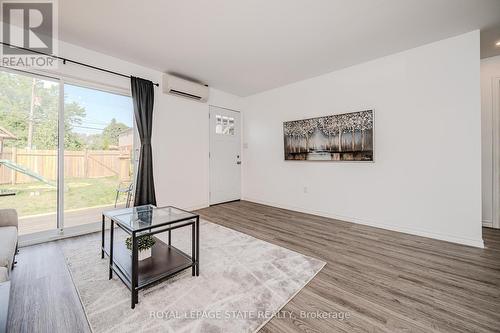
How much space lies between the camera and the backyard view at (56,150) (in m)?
2.50

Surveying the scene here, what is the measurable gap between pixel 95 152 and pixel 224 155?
98.2 inches

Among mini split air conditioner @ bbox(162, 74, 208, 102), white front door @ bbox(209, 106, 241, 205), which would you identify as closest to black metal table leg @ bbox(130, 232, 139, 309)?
mini split air conditioner @ bbox(162, 74, 208, 102)

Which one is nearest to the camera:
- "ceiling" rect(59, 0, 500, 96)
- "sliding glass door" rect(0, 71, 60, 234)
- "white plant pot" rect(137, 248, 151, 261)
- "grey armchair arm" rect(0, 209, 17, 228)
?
"white plant pot" rect(137, 248, 151, 261)

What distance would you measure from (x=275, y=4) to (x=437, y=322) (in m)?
2.95

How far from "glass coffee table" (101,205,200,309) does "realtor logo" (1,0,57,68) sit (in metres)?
2.30

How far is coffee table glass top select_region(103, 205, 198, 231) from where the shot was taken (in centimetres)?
165

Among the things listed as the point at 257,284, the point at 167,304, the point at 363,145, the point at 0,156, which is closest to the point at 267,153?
the point at 363,145

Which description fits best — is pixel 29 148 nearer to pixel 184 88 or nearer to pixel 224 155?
pixel 184 88

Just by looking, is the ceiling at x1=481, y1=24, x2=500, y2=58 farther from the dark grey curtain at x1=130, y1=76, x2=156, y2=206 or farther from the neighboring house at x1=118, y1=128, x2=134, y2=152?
the neighboring house at x1=118, y1=128, x2=134, y2=152

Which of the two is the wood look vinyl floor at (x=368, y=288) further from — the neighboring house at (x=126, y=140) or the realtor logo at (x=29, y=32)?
the realtor logo at (x=29, y=32)

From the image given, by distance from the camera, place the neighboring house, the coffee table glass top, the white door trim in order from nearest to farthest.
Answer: the coffee table glass top, the white door trim, the neighboring house

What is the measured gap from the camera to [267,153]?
472 cm

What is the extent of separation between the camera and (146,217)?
1.89 m

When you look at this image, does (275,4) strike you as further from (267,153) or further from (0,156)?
(0,156)
